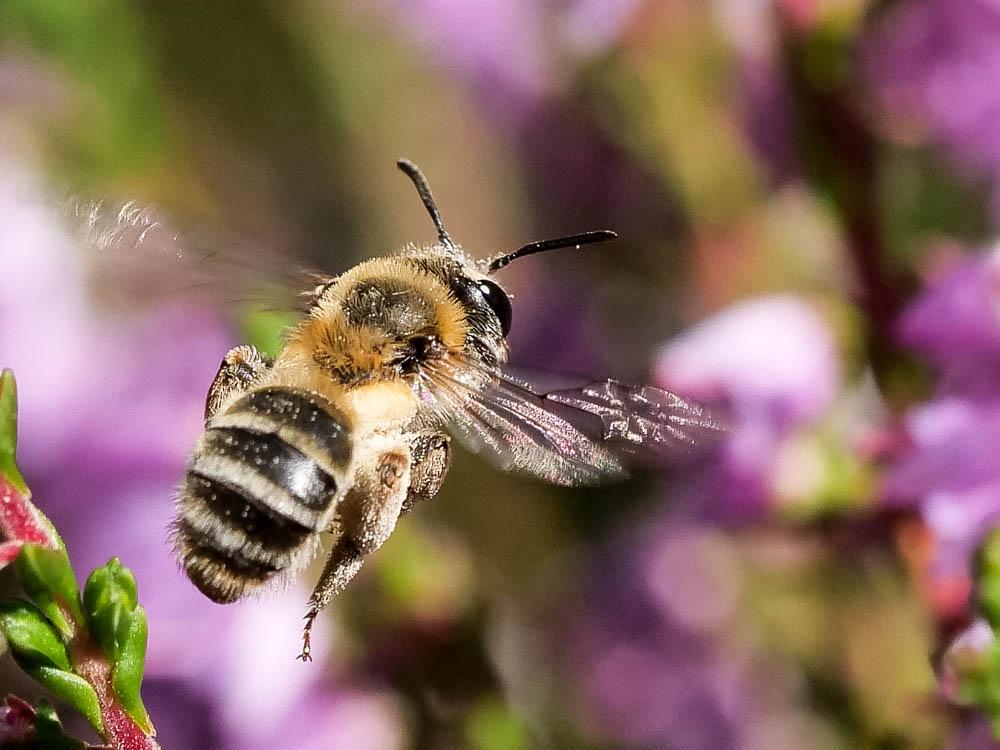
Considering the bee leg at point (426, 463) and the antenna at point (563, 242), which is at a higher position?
the antenna at point (563, 242)

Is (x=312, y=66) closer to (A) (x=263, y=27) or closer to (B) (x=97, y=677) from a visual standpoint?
(A) (x=263, y=27)

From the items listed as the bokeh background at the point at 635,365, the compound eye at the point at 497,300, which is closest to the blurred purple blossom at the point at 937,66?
the bokeh background at the point at 635,365

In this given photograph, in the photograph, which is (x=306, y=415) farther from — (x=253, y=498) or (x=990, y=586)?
(x=990, y=586)

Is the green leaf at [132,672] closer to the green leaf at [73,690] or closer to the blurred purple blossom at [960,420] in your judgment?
the green leaf at [73,690]

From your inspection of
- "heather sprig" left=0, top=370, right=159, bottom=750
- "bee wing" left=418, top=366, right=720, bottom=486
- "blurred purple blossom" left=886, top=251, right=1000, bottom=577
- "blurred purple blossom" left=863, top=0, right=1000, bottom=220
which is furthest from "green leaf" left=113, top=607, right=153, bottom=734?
"blurred purple blossom" left=863, top=0, right=1000, bottom=220

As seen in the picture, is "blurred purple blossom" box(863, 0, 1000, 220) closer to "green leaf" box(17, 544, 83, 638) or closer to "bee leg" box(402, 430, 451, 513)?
"bee leg" box(402, 430, 451, 513)

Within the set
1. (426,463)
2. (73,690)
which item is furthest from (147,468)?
(73,690)
